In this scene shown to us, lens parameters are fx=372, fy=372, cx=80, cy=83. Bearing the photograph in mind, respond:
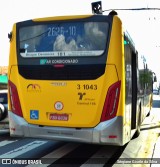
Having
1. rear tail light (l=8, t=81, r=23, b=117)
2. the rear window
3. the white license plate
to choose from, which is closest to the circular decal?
the white license plate

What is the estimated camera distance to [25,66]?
8.05 meters

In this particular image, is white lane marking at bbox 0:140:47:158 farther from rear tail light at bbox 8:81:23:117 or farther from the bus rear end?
rear tail light at bbox 8:81:23:117

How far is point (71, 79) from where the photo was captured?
759cm

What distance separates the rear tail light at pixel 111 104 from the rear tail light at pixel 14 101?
1.89m

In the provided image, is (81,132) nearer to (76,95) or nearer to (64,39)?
(76,95)

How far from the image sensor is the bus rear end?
7344mm

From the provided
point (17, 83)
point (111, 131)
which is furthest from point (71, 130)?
point (17, 83)

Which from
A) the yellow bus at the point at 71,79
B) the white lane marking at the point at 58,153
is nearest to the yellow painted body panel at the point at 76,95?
the yellow bus at the point at 71,79

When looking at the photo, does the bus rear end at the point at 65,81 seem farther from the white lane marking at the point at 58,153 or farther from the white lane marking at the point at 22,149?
the white lane marking at the point at 22,149

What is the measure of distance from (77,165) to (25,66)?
7.80 ft

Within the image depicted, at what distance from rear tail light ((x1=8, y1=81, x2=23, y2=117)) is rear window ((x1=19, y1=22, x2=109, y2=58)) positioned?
743mm

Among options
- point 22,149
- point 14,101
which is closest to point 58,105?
point 14,101

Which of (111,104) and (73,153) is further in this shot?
(73,153)

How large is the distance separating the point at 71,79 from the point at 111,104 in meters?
0.97
